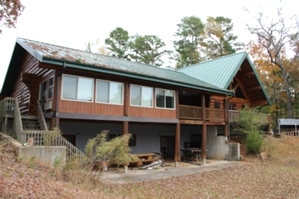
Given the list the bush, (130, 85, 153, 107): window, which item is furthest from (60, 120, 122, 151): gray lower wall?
the bush

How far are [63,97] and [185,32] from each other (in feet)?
122

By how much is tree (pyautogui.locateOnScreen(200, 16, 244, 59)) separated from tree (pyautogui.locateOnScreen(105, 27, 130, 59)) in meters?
12.6

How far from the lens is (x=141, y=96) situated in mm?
15664

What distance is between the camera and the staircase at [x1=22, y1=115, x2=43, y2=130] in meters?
13.4

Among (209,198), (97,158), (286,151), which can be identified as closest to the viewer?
(209,198)

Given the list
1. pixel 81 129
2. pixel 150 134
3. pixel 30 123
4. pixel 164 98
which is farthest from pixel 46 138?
pixel 150 134

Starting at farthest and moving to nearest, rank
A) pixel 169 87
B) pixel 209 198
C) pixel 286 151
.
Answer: pixel 286 151, pixel 169 87, pixel 209 198

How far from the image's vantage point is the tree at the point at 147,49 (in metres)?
42.6

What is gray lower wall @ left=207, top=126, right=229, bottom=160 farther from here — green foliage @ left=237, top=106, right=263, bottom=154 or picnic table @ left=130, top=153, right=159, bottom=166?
picnic table @ left=130, top=153, right=159, bottom=166

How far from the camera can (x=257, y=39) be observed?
126 ft

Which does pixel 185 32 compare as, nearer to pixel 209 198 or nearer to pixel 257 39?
pixel 257 39

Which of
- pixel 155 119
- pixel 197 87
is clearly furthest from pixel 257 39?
pixel 155 119

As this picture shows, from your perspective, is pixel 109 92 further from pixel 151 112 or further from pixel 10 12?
pixel 10 12

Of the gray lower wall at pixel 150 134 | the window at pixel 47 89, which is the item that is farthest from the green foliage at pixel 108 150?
the gray lower wall at pixel 150 134
